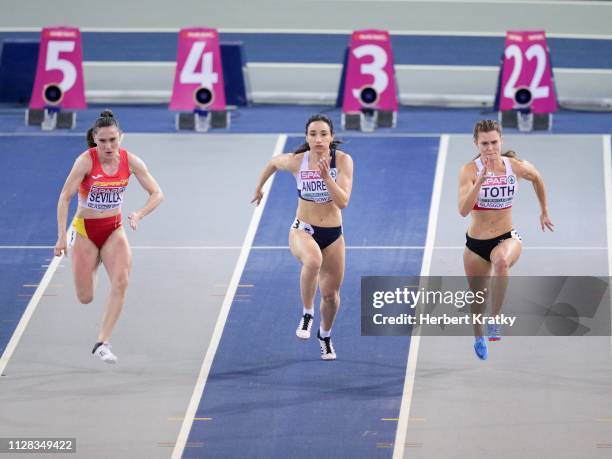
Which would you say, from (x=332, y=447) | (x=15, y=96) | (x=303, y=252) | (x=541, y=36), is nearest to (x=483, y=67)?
(x=541, y=36)

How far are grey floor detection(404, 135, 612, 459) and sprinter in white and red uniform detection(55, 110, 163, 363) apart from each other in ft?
7.79

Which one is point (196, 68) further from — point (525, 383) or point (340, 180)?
point (525, 383)

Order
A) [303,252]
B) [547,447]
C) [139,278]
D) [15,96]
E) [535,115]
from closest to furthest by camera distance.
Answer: [547,447]
[303,252]
[139,278]
[535,115]
[15,96]

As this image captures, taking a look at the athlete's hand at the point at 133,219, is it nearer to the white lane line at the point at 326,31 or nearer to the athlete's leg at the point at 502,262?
the athlete's leg at the point at 502,262

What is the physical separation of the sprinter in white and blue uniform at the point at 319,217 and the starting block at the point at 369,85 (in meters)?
6.49

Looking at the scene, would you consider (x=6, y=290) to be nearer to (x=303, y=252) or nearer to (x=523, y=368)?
(x=303, y=252)

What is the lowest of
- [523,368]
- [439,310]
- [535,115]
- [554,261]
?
[523,368]

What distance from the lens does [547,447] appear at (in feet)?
30.2

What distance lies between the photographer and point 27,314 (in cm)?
1162

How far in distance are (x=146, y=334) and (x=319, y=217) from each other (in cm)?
191

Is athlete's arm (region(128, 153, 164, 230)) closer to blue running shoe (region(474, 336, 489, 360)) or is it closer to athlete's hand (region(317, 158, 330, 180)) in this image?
athlete's hand (region(317, 158, 330, 180))

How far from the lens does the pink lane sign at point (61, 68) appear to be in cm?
Answer: 1712

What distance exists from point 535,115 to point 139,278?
6.60 metres

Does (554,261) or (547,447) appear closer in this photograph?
(547,447)
